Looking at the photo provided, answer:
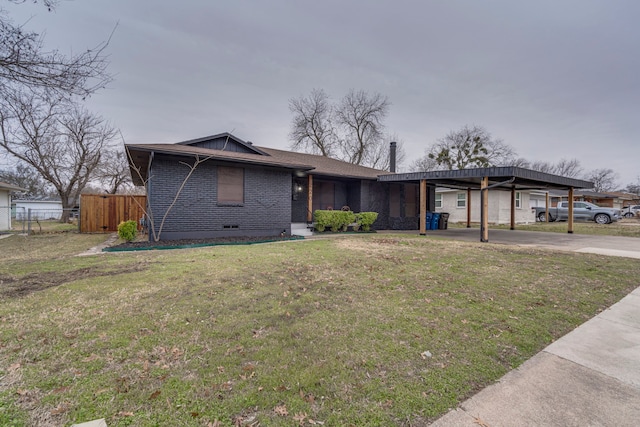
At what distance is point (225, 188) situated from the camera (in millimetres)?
9969

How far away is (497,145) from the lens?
3052 centimetres

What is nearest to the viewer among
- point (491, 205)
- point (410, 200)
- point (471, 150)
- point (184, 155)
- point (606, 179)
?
point (184, 155)

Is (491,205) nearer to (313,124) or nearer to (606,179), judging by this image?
(313,124)

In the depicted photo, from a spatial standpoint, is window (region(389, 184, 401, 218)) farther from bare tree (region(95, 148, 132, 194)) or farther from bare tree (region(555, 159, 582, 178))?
bare tree (region(555, 159, 582, 178))

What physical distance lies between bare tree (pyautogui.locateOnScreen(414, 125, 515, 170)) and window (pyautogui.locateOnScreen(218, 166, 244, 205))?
2664cm

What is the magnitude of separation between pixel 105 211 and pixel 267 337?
1519 centimetres

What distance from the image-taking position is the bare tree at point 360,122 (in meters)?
28.4

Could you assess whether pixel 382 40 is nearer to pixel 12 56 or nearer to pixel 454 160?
pixel 12 56

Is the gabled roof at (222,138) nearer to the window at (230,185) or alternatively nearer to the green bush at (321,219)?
the window at (230,185)

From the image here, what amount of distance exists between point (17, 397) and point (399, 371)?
2.61 meters

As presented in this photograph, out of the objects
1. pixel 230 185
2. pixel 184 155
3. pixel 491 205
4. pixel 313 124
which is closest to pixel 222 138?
pixel 230 185

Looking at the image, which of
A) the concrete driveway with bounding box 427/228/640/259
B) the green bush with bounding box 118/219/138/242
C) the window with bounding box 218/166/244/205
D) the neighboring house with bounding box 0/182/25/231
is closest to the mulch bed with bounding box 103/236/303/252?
the green bush with bounding box 118/219/138/242

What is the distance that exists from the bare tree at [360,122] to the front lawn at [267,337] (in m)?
25.7

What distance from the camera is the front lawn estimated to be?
1.74 metres
